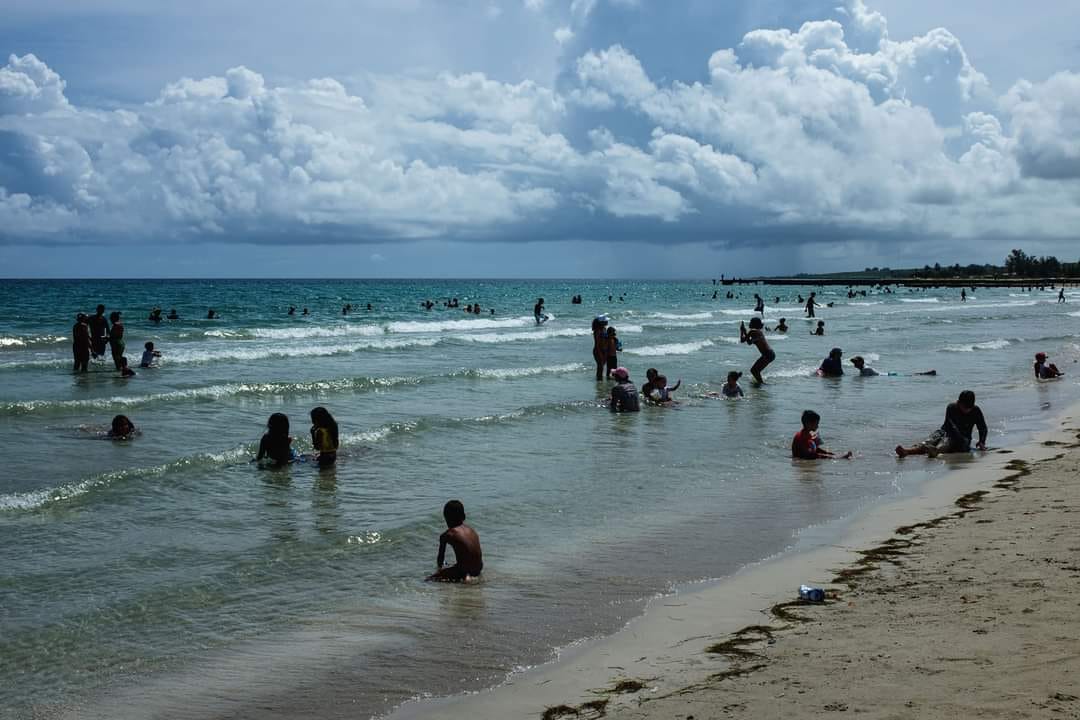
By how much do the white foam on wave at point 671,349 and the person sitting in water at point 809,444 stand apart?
19334 millimetres

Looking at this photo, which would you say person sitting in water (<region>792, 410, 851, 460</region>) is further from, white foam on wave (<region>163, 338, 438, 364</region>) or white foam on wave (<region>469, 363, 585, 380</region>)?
white foam on wave (<region>163, 338, 438, 364</region>)

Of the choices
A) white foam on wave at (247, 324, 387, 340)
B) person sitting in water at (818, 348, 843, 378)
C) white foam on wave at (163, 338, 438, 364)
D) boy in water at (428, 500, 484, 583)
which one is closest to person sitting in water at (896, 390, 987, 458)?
boy in water at (428, 500, 484, 583)

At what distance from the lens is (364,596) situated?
24.4 ft

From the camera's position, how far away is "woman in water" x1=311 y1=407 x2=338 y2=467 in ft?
41.4

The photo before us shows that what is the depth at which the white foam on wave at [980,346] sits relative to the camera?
111ft

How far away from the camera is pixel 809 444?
13.6m

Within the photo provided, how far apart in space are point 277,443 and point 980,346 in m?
29.8

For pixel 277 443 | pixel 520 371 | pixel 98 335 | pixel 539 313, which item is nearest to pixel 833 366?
pixel 520 371

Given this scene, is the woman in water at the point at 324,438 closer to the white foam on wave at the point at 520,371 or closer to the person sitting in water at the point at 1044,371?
the white foam on wave at the point at 520,371

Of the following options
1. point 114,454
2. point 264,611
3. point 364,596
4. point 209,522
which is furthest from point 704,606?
point 114,454

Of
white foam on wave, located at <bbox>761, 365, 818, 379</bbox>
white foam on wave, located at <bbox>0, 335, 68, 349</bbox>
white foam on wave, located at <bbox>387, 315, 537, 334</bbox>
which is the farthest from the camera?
white foam on wave, located at <bbox>387, 315, 537, 334</bbox>

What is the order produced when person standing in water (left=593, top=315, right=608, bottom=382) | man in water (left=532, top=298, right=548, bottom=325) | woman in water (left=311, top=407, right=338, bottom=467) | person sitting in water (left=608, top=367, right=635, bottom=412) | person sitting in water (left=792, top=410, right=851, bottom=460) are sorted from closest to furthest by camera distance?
woman in water (left=311, top=407, right=338, bottom=467)
person sitting in water (left=792, top=410, right=851, bottom=460)
person sitting in water (left=608, top=367, right=635, bottom=412)
person standing in water (left=593, top=315, right=608, bottom=382)
man in water (left=532, top=298, right=548, bottom=325)

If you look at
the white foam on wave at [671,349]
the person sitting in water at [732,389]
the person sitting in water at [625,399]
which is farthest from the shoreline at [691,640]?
the white foam on wave at [671,349]

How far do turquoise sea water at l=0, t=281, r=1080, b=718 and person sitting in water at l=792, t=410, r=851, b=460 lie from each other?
0.33 meters
